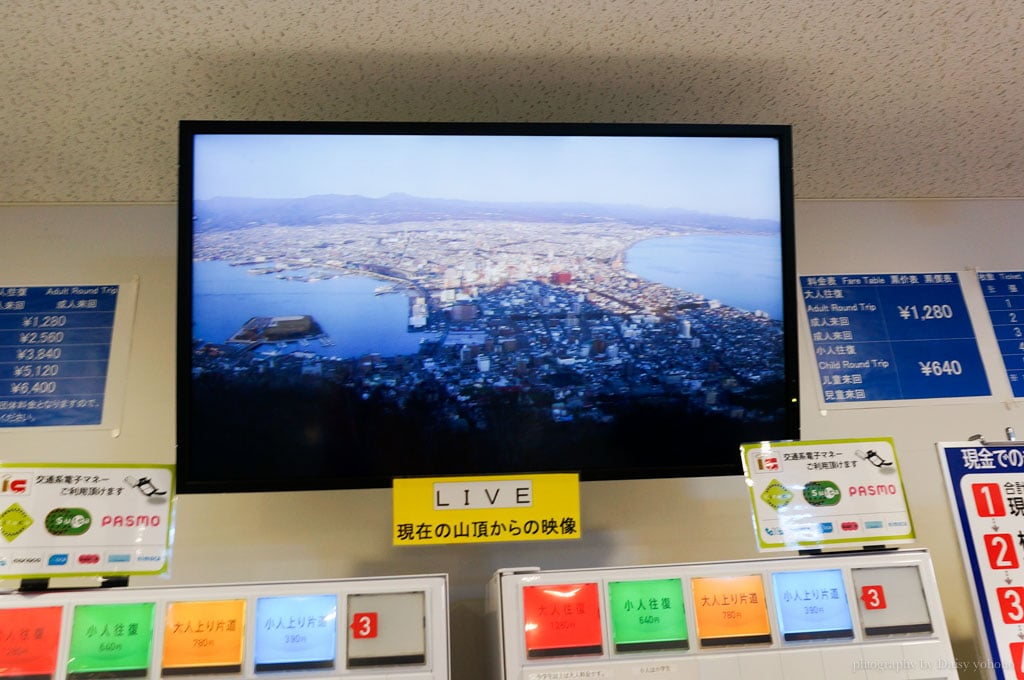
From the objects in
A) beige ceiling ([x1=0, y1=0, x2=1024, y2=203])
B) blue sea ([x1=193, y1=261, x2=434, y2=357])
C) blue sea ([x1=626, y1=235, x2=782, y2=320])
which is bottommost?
blue sea ([x1=193, y1=261, x2=434, y2=357])

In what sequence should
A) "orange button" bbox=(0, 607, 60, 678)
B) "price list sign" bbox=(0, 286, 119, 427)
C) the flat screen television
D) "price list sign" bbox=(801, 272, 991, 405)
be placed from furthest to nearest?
"price list sign" bbox=(801, 272, 991, 405) → "price list sign" bbox=(0, 286, 119, 427) → the flat screen television → "orange button" bbox=(0, 607, 60, 678)

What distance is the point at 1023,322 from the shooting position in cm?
217

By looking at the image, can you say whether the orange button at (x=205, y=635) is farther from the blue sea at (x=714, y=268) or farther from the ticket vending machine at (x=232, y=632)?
the blue sea at (x=714, y=268)

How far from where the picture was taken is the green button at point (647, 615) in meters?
1.30

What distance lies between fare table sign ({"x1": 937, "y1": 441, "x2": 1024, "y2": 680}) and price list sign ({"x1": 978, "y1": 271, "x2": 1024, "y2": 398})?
2.27 feet

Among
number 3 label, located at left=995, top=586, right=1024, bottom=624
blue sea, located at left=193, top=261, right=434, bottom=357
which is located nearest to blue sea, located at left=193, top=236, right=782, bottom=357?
blue sea, located at left=193, top=261, right=434, bottom=357

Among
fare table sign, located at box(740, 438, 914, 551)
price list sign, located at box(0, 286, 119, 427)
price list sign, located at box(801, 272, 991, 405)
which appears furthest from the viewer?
price list sign, located at box(801, 272, 991, 405)

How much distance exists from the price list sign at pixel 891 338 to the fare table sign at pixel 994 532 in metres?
0.51

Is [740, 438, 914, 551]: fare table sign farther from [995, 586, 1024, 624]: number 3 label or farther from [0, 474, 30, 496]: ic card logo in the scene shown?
[0, 474, 30, 496]: ic card logo

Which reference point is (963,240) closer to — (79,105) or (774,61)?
(774,61)

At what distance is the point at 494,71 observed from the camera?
168cm

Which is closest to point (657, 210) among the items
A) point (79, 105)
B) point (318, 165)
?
point (318, 165)

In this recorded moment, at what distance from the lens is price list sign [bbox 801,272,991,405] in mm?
2049

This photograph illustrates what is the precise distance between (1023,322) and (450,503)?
5.77 ft
